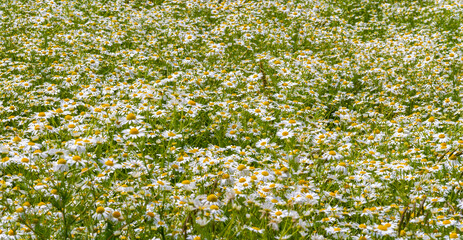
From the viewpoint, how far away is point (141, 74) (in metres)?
6.54

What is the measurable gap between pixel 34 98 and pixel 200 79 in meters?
2.28

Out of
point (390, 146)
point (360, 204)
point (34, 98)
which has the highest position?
point (360, 204)

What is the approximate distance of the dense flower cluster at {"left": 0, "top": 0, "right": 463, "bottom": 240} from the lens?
3008 mm

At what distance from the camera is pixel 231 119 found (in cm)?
506

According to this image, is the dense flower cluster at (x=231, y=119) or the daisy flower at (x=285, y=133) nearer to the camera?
the dense flower cluster at (x=231, y=119)

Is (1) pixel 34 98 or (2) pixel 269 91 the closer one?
(1) pixel 34 98

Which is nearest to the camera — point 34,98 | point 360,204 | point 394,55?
point 360,204

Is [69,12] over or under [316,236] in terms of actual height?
under

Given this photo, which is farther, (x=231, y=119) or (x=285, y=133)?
(x=231, y=119)

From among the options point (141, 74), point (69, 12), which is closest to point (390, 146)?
point (141, 74)

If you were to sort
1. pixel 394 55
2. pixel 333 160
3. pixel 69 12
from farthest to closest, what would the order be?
pixel 69 12
pixel 394 55
pixel 333 160

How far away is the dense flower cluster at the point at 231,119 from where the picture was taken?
3008 mm

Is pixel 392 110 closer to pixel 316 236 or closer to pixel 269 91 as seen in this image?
pixel 269 91

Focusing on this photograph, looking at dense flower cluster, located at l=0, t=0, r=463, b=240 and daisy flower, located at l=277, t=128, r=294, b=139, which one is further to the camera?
daisy flower, located at l=277, t=128, r=294, b=139
